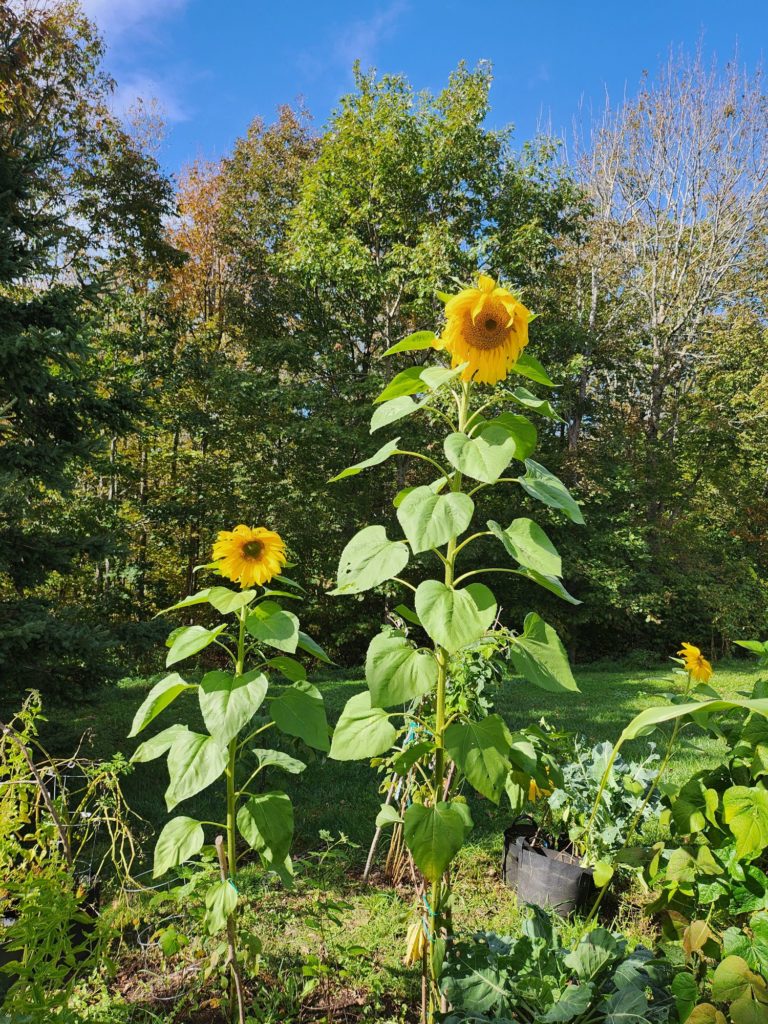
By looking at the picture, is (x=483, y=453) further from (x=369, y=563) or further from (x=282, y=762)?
(x=282, y=762)

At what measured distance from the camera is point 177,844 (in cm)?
115

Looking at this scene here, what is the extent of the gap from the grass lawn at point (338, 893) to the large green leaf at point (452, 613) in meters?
0.93

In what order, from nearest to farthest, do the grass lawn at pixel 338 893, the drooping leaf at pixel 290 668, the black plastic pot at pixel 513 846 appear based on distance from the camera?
the drooping leaf at pixel 290 668 → the grass lawn at pixel 338 893 → the black plastic pot at pixel 513 846

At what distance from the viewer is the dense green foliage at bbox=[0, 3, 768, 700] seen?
716cm

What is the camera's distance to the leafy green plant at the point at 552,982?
1.10m

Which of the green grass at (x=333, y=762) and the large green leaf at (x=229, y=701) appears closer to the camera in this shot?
the large green leaf at (x=229, y=701)

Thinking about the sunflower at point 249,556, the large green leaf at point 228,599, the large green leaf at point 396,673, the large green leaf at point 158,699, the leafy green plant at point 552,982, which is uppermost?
the sunflower at point 249,556

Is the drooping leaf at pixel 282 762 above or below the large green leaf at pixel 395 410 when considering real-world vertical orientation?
below

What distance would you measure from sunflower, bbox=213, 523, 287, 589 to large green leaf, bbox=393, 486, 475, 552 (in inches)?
17.5

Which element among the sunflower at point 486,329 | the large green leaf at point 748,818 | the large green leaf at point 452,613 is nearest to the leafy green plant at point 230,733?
the large green leaf at point 452,613

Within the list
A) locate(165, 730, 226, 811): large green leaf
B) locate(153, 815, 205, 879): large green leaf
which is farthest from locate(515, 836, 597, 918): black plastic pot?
locate(165, 730, 226, 811): large green leaf

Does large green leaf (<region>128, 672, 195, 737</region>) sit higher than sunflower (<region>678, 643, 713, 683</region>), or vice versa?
large green leaf (<region>128, 672, 195, 737</region>)

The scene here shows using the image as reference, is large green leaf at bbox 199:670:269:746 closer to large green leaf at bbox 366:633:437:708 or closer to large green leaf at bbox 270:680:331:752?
large green leaf at bbox 270:680:331:752

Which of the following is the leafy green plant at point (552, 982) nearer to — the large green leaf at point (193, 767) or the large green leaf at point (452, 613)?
the large green leaf at point (193, 767)
